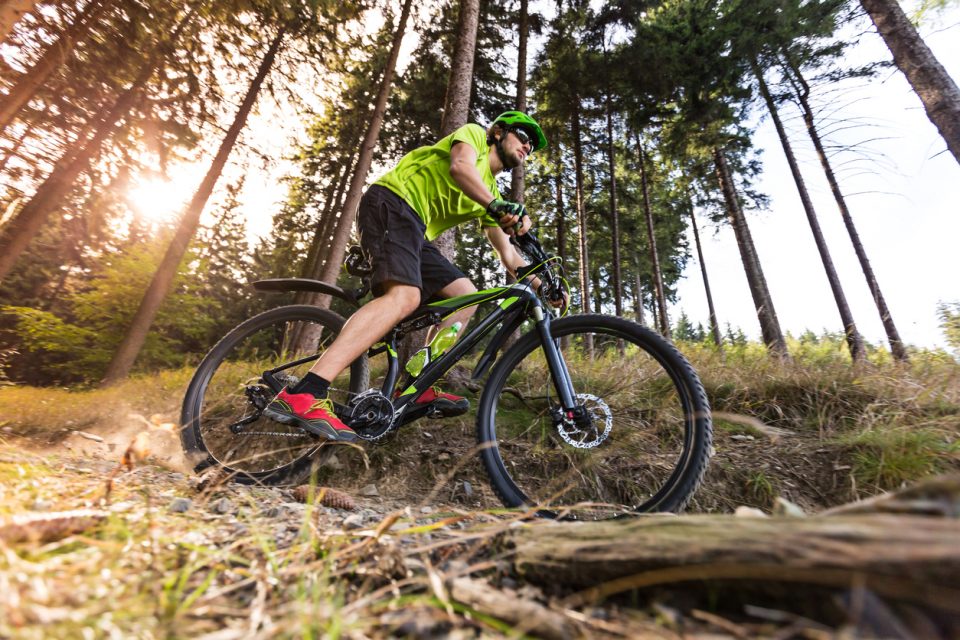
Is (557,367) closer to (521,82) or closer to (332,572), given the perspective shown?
(332,572)

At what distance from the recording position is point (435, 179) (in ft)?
8.69

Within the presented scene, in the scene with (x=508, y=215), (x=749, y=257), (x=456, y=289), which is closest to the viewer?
(x=508, y=215)

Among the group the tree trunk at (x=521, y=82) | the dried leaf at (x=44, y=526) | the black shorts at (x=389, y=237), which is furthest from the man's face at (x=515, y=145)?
the tree trunk at (x=521, y=82)

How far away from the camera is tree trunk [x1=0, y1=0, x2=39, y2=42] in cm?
383

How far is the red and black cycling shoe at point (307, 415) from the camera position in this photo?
2.16 m

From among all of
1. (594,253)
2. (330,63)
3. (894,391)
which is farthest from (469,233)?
(894,391)

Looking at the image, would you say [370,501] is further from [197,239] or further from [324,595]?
[197,239]

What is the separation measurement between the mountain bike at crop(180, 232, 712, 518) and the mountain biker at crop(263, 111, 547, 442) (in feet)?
0.54

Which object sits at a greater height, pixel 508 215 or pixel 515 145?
pixel 515 145

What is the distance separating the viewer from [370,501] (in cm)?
240

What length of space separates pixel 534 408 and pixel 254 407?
211 cm

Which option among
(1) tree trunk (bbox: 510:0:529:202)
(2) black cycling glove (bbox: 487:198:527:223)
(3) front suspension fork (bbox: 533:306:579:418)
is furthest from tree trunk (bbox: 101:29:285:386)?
(3) front suspension fork (bbox: 533:306:579:418)

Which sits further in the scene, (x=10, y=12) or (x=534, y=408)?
(x=10, y=12)

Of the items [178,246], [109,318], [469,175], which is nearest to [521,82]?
[469,175]
